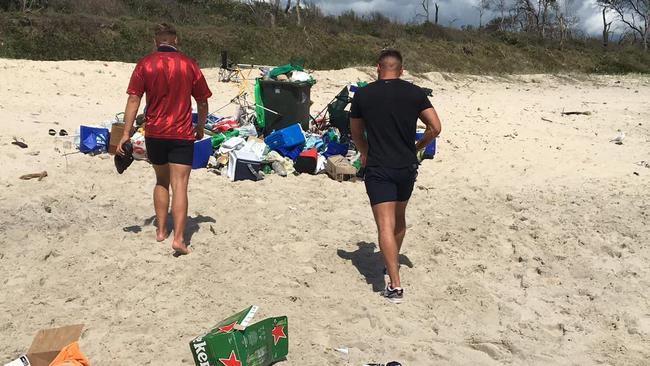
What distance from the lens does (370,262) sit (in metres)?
4.82

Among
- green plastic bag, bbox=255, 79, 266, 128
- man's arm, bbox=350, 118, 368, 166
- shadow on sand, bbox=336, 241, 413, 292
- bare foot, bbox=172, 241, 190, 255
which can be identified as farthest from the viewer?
green plastic bag, bbox=255, 79, 266, 128

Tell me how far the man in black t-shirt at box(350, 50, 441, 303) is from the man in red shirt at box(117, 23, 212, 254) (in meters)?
1.34

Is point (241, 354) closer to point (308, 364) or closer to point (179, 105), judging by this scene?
point (308, 364)

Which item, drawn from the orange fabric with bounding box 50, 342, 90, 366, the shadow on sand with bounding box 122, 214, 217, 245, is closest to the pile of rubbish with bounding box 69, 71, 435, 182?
Result: the shadow on sand with bounding box 122, 214, 217, 245

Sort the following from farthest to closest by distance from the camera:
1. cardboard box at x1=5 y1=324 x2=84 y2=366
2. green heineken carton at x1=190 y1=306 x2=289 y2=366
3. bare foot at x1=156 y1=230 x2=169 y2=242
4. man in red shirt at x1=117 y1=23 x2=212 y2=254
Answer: bare foot at x1=156 y1=230 x2=169 y2=242, man in red shirt at x1=117 y1=23 x2=212 y2=254, cardboard box at x1=5 y1=324 x2=84 y2=366, green heineken carton at x1=190 y1=306 x2=289 y2=366

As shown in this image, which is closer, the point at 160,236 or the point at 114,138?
the point at 160,236

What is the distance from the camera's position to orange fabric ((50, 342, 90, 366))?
2932 mm

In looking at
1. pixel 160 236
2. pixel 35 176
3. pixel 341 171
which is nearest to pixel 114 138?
pixel 35 176

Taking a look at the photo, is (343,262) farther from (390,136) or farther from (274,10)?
(274,10)

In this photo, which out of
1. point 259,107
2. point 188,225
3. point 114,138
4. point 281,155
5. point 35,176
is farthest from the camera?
point 259,107

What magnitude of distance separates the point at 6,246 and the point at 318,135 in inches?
180

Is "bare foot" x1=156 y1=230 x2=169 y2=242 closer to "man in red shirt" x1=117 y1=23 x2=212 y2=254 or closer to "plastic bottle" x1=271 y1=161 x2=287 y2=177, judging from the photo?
"man in red shirt" x1=117 y1=23 x2=212 y2=254

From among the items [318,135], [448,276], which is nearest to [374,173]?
[448,276]

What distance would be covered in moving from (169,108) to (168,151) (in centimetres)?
35
